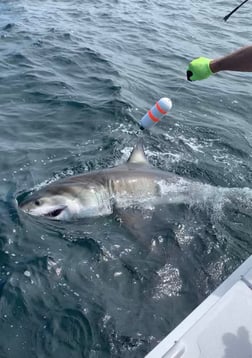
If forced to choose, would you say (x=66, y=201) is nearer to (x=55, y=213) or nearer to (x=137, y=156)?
(x=55, y=213)

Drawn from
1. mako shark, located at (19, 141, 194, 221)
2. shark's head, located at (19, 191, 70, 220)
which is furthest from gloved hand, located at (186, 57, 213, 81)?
shark's head, located at (19, 191, 70, 220)

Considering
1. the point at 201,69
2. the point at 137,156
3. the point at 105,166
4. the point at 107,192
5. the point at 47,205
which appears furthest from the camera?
the point at 105,166

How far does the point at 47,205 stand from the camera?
4.56 meters

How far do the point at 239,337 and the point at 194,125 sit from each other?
5.34 metres

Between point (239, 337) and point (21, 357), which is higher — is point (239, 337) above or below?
above

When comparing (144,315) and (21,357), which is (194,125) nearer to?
(144,315)

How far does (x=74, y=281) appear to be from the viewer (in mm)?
3873

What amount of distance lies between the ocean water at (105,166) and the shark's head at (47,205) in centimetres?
9

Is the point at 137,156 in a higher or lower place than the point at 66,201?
higher

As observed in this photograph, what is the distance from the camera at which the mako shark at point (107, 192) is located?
4.60m

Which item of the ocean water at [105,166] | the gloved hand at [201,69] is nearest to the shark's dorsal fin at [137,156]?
Answer: the ocean water at [105,166]

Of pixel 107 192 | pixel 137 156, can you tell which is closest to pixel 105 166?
pixel 137 156

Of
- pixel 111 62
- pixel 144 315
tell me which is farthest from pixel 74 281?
pixel 111 62

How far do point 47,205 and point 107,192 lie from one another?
0.76 m
